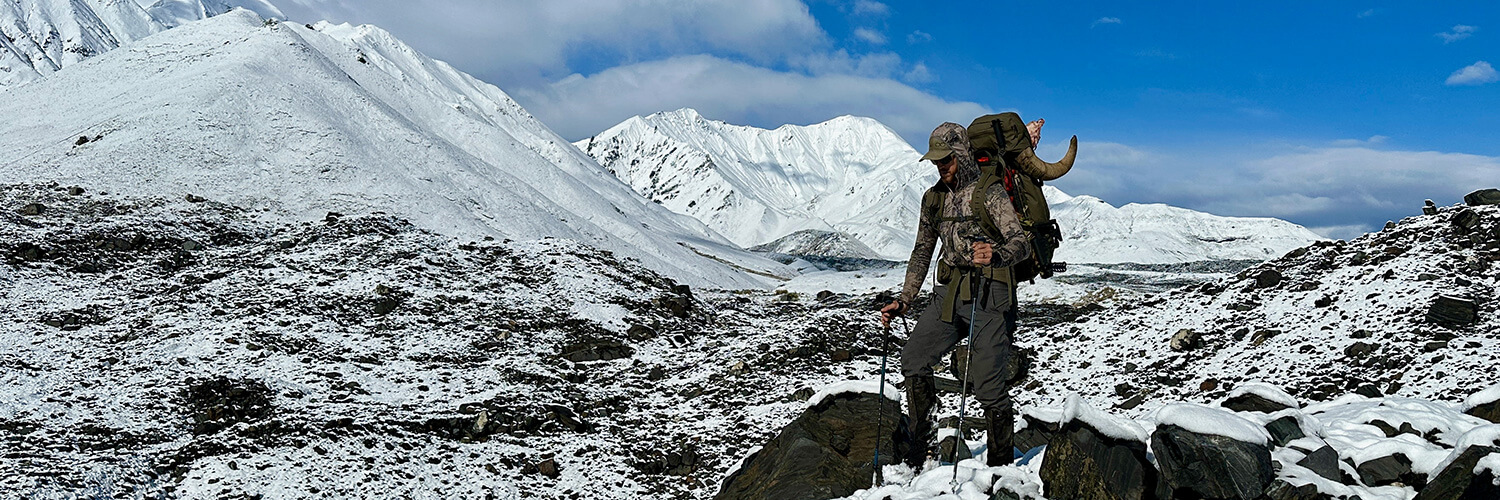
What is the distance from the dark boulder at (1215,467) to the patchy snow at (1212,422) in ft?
0.12

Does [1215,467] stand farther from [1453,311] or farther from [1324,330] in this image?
Answer: [1453,311]

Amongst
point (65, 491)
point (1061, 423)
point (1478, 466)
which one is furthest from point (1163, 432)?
point (65, 491)

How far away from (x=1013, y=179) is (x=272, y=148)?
34383 mm

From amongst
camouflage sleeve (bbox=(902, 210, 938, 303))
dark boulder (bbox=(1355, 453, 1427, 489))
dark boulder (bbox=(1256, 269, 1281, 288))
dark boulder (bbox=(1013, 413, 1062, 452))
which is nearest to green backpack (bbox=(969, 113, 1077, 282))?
camouflage sleeve (bbox=(902, 210, 938, 303))

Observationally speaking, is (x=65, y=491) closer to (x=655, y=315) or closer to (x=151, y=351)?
(x=151, y=351)

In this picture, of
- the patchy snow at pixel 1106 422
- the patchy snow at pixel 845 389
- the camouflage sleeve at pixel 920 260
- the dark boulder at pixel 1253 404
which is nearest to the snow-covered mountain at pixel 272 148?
the patchy snow at pixel 845 389

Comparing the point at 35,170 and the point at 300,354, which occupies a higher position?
the point at 35,170

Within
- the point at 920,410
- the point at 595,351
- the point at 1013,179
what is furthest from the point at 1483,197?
the point at 595,351

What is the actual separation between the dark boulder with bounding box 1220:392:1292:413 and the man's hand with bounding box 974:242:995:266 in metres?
3.34

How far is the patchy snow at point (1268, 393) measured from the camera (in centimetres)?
726

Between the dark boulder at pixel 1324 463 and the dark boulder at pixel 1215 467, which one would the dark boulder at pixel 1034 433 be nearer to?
the dark boulder at pixel 1215 467

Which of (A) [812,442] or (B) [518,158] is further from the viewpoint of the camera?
(B) [518,158]

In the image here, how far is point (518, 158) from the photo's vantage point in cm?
5225

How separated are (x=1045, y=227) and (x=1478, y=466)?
3011 millimetres
